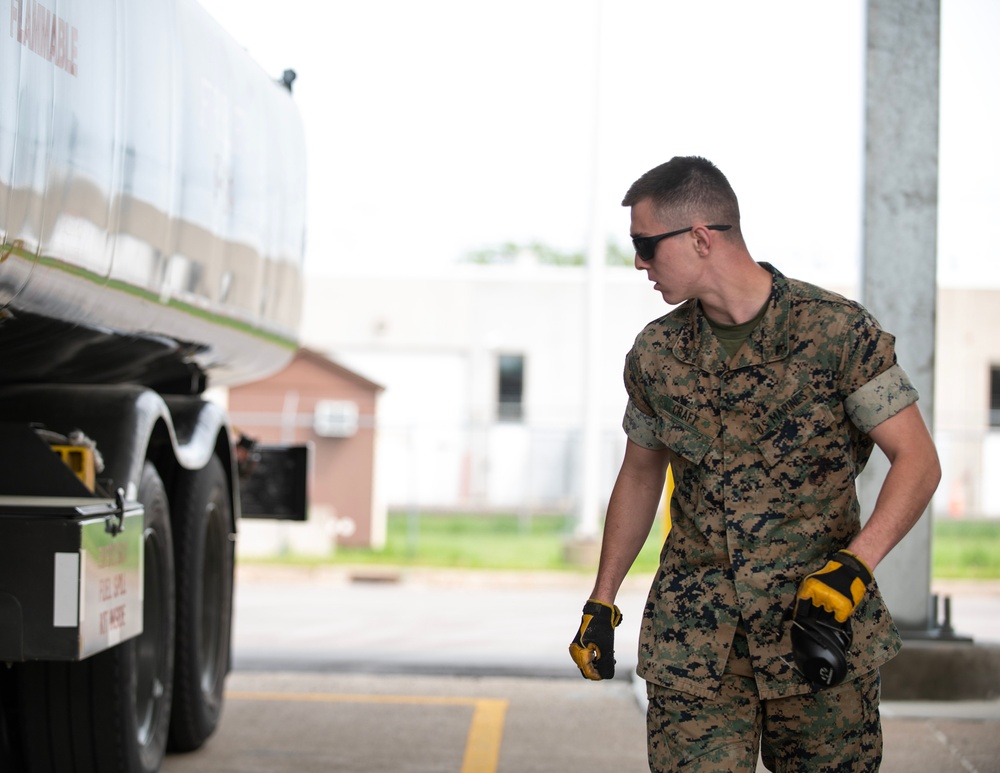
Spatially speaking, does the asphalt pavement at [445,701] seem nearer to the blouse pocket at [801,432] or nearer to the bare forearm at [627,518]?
the bare forearm at [627,518]

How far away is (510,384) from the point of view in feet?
103

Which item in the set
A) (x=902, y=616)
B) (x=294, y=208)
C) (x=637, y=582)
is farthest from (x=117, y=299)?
(x=637, y=582)

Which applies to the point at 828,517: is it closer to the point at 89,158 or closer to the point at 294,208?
the point at 89,158

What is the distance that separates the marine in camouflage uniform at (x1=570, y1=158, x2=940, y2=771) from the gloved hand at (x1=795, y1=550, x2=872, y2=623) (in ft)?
0.26

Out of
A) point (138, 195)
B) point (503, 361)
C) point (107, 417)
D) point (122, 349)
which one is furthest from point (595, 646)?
point (503, 361)

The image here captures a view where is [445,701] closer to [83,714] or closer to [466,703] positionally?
[466,703]

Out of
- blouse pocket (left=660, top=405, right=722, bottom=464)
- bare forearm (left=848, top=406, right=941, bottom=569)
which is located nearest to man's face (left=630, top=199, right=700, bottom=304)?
blouse pocket (left=660, top=405, right=722, bottom=464)

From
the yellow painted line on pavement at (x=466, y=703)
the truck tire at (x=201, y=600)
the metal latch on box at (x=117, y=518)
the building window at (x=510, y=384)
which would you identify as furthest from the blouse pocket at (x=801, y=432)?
the building window at (x=510, y=384)

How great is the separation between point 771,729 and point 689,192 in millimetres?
1289

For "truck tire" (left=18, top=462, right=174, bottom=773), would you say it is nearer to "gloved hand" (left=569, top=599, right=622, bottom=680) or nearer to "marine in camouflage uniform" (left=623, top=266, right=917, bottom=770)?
"gloved hand" (left=569, top=599, right=622, bottom=680)

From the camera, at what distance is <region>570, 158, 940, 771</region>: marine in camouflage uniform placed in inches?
143

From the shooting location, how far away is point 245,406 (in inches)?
964

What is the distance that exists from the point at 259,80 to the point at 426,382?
2362 cm

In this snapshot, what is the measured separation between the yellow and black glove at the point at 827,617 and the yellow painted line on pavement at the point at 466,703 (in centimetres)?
410
